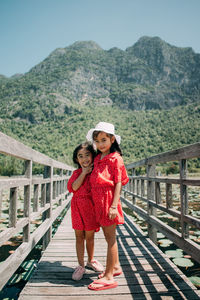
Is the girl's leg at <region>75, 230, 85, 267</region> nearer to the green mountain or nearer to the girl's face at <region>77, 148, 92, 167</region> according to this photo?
the girl's face at <region>77, 148, 92, 167</region>

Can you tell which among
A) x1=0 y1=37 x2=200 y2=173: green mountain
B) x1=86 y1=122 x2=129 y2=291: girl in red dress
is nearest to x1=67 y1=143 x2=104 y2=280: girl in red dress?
x1=86 y1=122 x2=129 y2=291: girl in red dress

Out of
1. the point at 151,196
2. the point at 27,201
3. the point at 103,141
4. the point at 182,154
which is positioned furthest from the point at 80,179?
the point at 151,196

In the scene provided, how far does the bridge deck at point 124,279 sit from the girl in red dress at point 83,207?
0.18 metres

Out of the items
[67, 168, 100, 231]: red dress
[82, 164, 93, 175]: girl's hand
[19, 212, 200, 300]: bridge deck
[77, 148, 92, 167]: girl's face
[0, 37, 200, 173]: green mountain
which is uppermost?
[0, 37, 200, 173]: green mountain

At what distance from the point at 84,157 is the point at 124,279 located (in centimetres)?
97

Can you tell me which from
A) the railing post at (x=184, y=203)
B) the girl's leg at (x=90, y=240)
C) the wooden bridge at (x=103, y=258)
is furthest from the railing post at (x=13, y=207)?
the railing post at (x=184, y=203)

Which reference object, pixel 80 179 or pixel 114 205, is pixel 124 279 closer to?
pixel 114 205

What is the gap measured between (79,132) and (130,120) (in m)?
19.3

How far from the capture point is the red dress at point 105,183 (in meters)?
1.58

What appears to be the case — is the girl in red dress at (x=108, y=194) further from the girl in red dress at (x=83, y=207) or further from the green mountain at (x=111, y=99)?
the green mountain at (x=111, y=99)

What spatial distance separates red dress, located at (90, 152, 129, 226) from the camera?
5.20ft

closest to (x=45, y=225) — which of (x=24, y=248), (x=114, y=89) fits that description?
(x=24, y=248)

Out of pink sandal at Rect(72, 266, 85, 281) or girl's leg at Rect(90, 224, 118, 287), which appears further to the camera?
pink sandal at Rect(72, 266, 85, 281)

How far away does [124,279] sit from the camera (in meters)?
1.66
